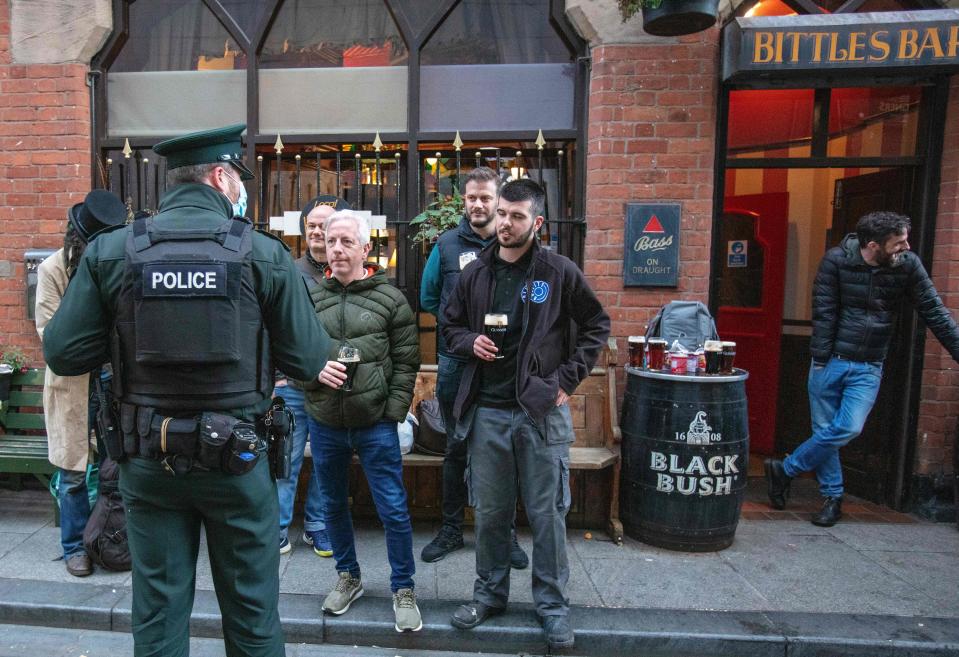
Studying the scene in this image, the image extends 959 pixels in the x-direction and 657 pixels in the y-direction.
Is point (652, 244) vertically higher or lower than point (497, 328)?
higher

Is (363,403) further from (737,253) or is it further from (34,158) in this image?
(737,253)

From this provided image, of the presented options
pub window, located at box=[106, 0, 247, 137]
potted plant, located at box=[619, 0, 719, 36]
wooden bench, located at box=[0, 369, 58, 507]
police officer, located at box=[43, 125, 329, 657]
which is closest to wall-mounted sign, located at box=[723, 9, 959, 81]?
potted plant, located at box=[619, 0, 719, 36]

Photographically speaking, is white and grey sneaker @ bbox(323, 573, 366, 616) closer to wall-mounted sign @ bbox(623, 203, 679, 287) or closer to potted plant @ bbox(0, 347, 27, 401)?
wall-mounted sign @ bbox(623, 203, 679, 287)

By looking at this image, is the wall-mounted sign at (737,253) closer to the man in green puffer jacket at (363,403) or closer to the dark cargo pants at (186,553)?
the man in green puffer jacket at (363,403)

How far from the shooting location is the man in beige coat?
3.61 m

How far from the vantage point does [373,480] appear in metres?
3.18

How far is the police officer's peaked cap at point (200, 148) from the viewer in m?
2.26

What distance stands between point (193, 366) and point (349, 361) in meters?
0.95

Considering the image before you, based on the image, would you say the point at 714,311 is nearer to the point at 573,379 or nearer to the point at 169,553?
the point at 573,379

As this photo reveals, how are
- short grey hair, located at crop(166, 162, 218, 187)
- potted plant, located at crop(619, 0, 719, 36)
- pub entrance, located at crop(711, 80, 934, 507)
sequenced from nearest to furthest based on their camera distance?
short grey hair, located at crop(166, 162, 218, 187)
potted plant, located at crop(619, 0, 719, 36)
pub entrance, located at crop(711, 80, 934, 507)

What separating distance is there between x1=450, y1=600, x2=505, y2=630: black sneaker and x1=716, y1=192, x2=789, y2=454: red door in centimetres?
389

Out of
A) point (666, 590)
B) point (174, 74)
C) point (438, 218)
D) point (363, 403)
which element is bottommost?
point (666, 590)

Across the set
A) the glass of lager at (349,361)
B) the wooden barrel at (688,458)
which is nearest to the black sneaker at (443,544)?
the wooden barrel at (688,458)

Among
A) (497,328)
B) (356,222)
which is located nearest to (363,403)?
(497,328)
